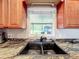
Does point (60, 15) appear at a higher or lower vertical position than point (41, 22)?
higher

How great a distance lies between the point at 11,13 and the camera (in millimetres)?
3145

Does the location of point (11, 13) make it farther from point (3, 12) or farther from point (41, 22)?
point (41, 22)

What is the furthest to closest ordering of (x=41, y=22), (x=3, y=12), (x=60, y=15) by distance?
(x=41, y=22), (x=60, y=15), (x=3, y=12)

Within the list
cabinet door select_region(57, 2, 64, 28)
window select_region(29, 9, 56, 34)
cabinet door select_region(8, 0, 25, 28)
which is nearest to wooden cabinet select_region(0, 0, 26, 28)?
cabinet door select_region(8, 0, 25, 28)

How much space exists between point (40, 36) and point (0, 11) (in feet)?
3.18

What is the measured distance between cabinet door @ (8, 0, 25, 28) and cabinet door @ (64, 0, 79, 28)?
85 centimetres

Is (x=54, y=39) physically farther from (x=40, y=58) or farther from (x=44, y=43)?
(x=40, y=58)

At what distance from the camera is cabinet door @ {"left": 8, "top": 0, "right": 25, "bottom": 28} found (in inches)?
123

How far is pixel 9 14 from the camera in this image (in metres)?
3.14

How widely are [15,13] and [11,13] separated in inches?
3.1

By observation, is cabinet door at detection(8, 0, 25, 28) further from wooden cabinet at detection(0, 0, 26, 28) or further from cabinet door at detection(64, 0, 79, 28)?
cabinet door at detection(64, 0, 79, 28)

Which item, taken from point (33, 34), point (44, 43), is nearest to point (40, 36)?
point (33, 34)

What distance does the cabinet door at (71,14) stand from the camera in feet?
10.4

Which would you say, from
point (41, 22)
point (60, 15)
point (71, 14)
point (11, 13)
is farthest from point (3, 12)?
point (71, 14)
